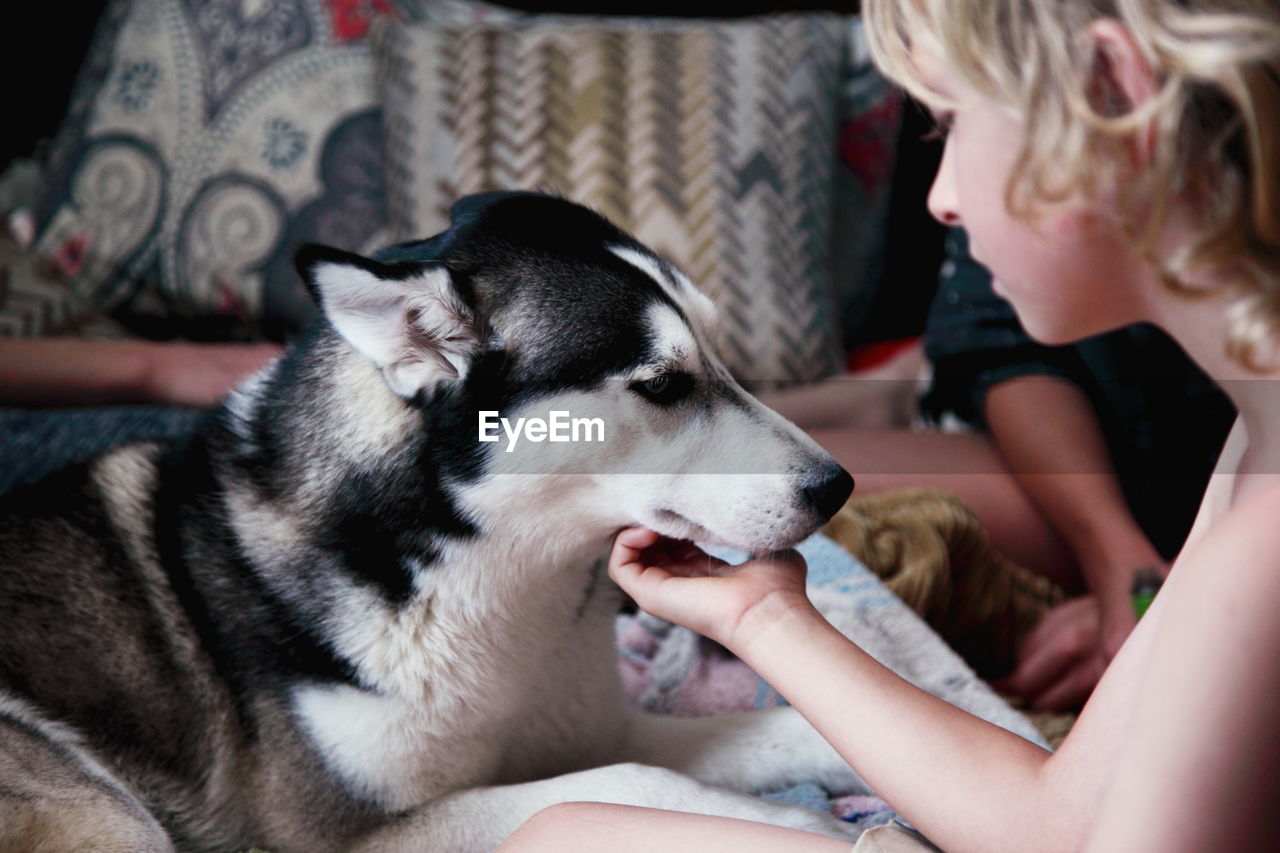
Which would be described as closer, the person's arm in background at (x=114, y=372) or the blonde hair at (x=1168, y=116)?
the blonde hair at (x=1168, y=116)

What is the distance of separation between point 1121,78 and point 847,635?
2.01 feet

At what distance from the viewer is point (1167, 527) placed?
1.54 meters

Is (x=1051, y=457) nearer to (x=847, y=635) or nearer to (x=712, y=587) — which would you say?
(x=847, y=635)

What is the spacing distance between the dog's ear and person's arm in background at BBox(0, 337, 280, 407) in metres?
0.64

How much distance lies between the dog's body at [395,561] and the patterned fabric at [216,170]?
32.3 inches

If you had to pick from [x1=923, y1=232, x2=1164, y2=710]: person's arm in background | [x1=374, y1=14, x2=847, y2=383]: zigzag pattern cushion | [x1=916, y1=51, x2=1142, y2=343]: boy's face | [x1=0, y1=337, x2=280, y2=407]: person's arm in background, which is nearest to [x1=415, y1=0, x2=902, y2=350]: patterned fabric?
[x1=374, y1=14, x2=847, y2=383]: zigzag pattern cushion

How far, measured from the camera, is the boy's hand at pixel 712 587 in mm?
794

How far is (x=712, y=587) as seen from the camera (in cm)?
82

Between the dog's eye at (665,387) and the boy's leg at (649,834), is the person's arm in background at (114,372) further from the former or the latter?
the boy's leg at (649,834)

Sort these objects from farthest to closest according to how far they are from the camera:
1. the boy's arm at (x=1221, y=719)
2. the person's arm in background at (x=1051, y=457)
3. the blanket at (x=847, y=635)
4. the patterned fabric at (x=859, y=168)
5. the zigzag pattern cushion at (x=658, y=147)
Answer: the patterned fabric at (x=859, y=168) < the zigzag pattern cushion at (x=658, y=147) < the person's arm in background at (x=1051, y=457) < the blanket at (x=847, y=635) < the boy's arm at (x=1221, y=719)

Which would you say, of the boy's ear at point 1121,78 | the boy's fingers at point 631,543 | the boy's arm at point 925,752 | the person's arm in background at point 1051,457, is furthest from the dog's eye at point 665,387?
the person's arm in background at point 1051,457

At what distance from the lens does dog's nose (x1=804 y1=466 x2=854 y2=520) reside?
0.89 metres

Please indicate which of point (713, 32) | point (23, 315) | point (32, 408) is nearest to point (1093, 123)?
point (713, 32)

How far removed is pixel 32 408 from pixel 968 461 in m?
1.34
